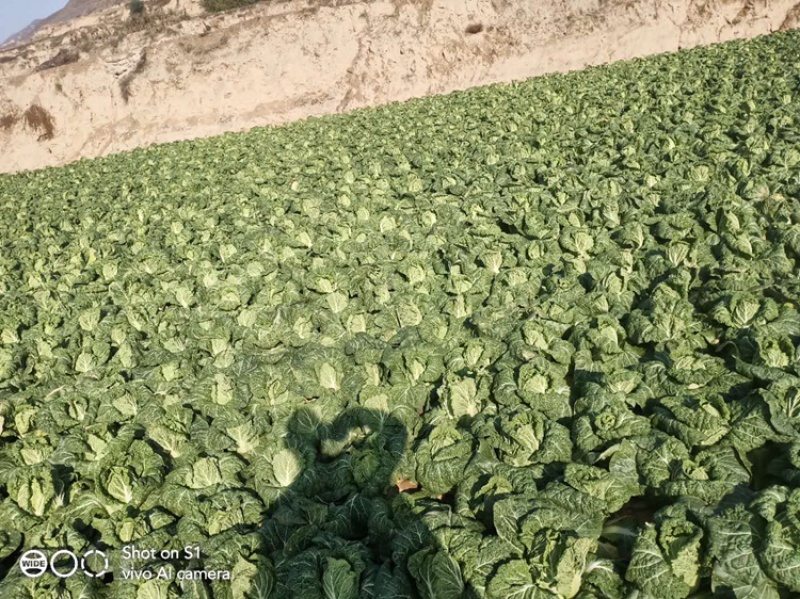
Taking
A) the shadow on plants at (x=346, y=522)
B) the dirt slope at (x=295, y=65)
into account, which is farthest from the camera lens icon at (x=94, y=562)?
the dirt slope at (x=295, y=65)

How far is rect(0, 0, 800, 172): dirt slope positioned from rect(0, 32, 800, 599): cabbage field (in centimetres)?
2120

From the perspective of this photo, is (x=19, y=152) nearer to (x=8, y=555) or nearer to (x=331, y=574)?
(x=8, y=555)

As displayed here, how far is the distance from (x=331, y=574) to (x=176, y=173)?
56.7 feet

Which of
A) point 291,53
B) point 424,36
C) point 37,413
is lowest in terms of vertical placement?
point 424,36

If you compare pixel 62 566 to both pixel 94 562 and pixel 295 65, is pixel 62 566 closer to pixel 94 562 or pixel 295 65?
pixel 94 562

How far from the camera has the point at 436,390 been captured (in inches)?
234

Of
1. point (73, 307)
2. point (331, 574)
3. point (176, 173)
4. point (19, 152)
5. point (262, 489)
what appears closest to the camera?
point (331, 574)

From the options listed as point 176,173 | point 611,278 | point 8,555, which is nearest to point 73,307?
point 8,555

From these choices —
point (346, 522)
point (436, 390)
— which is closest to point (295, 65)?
point (436, 390)

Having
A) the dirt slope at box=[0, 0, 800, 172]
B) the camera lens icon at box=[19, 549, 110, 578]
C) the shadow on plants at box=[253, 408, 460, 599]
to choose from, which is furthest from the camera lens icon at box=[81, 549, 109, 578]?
the dirt slope at box=[0, 0, 800, 172]

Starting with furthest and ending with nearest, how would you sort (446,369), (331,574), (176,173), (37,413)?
(176,173)
(37,413)
(446,369)
(331,574)

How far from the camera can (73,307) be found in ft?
30.8

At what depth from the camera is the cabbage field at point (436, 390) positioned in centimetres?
389

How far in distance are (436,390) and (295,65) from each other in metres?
30.1
